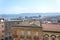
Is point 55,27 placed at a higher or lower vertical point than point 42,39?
higher

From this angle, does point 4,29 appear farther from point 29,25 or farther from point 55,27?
point 55,27

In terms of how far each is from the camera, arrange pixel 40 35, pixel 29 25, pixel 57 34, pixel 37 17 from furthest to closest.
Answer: pixel 37 17 → pixel 29 25 → pixel 40 35 → pixel 57 34

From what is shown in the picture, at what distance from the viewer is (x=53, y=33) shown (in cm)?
545

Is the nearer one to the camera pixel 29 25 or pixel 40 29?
pixel 40 29

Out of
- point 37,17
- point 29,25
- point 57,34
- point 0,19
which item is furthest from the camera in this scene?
point 0,19

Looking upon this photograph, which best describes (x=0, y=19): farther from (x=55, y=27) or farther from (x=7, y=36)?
(x=55, y=27)

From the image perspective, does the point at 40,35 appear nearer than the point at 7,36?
Yes

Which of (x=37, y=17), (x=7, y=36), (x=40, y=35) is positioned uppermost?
(x=37, y=17)

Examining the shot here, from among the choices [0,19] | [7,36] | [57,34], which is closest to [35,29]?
[57,34]

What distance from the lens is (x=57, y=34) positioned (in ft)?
17.7

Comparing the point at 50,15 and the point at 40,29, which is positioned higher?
the point at 50,15

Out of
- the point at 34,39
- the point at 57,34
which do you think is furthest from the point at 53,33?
the point at 34,39

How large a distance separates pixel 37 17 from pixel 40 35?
1453mm

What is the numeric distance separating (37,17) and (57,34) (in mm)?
1899
